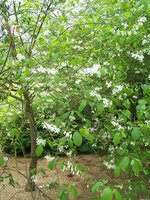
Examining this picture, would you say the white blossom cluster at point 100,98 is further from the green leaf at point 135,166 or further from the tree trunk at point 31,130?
the tree trunk at point 31,130

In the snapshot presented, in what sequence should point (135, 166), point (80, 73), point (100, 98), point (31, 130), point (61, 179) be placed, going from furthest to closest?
1. point (61, 179)
2. point (31, 130)
3. point (80, 73)
4. point (100, 98)
5. point (135, 166)

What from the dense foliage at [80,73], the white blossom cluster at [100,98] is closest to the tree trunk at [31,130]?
the dense foliage at [80,73]

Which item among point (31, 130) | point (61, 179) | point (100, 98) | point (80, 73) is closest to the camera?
point (100, 98)

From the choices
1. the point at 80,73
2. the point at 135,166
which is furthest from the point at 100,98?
the point at 135,166

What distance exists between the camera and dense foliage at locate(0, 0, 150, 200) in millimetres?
2203

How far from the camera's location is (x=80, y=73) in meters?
2.51

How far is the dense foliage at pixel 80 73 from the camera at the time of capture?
2203 mm

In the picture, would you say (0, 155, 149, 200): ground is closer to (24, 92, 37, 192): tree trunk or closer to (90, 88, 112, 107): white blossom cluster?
(24, 92, 37, 192): tree trunk

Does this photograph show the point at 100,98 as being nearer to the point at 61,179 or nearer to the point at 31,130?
the point at 31,130

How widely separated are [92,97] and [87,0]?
2.56 metres

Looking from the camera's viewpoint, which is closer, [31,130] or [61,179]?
[31,130]

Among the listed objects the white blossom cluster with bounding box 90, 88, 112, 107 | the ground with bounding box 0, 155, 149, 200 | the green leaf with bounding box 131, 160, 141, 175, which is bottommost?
the ground with bounding box 0, 155, 149, 200

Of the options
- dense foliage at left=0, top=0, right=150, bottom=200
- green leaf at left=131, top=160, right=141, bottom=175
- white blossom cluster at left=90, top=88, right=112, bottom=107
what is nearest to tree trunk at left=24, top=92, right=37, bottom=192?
dense foliage at left=0, top=0, right=150, bottom=200

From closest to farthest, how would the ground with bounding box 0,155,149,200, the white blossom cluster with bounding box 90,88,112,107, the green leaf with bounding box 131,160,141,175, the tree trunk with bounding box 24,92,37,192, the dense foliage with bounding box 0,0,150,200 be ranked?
the green leaf with bounding box 131,160,141,175
the white blossom cluster with bounding box 90,88,112,107
the dense foliage with bounding box 0,0,150,200
the tree trunk with bounding box 24,92,37,192
the ground with bounding box 0,155,149,200
